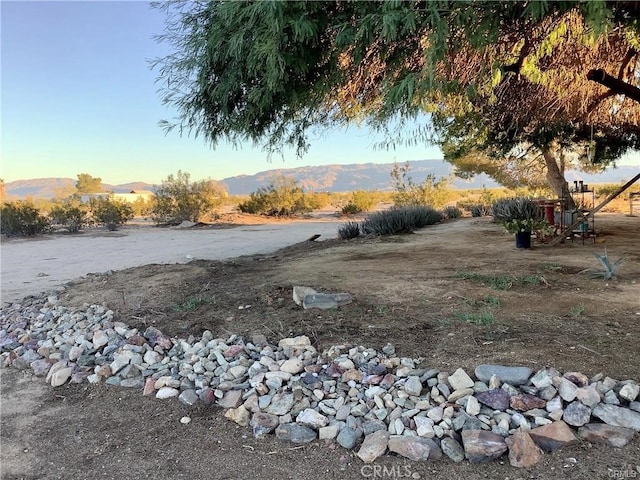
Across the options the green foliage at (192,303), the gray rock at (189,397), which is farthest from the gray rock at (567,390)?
the green foliage at (192,303)

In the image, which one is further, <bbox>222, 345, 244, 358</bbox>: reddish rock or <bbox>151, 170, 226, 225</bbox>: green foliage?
<bbox>151, 170, 226, 225</bbox>: green foliage

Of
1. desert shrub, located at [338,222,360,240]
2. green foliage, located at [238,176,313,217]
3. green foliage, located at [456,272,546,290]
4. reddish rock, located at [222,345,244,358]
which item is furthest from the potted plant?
green foliage, located at [238,176,313,217]

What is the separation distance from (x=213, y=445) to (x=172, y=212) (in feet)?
80.5

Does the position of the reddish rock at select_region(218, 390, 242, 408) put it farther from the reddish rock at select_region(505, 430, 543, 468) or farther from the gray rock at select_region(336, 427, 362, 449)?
the reddish rock at select_region(505, 430, 543, 468)

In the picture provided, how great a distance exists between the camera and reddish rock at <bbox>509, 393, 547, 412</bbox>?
8.52 ft

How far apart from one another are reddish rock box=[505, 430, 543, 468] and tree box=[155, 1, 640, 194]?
195cm

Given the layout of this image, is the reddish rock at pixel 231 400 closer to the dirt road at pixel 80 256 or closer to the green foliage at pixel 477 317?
the green foliage at pixel 477 317

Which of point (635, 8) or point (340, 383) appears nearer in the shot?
point (635, 8)

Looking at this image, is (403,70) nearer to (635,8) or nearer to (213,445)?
(635,8)

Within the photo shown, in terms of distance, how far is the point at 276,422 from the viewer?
8.96ft

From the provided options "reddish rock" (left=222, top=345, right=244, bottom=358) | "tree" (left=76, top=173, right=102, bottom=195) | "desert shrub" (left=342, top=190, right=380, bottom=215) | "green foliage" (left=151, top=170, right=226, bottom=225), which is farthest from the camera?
"tree" (left=76, top=173, right=102, bottom=195)

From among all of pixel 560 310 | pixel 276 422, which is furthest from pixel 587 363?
pixel 276 422

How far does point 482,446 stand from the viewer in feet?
7.57

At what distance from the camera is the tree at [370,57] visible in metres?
2.83
